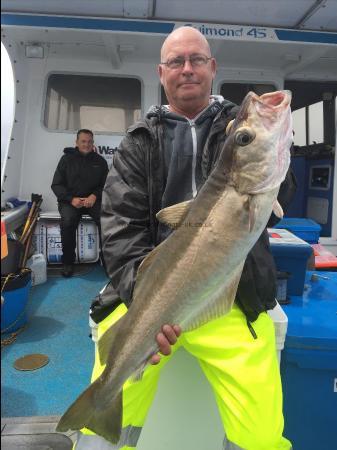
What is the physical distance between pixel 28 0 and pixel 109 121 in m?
2.47

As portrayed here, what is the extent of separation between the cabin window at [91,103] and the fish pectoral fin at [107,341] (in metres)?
5.39

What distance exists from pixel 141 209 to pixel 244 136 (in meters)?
0.86

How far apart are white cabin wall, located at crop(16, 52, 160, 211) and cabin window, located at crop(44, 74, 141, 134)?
0.32 ft

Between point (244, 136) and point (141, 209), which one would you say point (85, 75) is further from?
point (244, 136)

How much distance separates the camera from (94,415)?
168 cm

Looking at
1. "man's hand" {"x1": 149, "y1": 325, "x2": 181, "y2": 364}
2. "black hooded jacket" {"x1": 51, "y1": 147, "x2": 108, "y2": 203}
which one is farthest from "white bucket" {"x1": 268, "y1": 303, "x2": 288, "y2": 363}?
"black hooded jacket" {"x1": 51, "y1": 147, "x2": 108, "y2": 203}

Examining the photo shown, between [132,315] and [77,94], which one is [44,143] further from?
[132,315]

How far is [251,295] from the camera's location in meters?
1.89

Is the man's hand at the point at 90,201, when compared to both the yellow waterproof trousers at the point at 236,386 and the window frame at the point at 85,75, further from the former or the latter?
the yellow waterproof trousers at the point at 236,386

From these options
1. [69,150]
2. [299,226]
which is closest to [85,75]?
[69,150]

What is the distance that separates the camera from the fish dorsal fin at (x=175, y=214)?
156 centimetres

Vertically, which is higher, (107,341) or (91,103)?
(91,103)

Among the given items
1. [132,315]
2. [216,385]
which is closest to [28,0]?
[132,315]

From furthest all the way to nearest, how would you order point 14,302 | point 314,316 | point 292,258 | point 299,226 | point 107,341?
point 299,226, point 14,302, point 292,258, point 314,316, point 107,341
